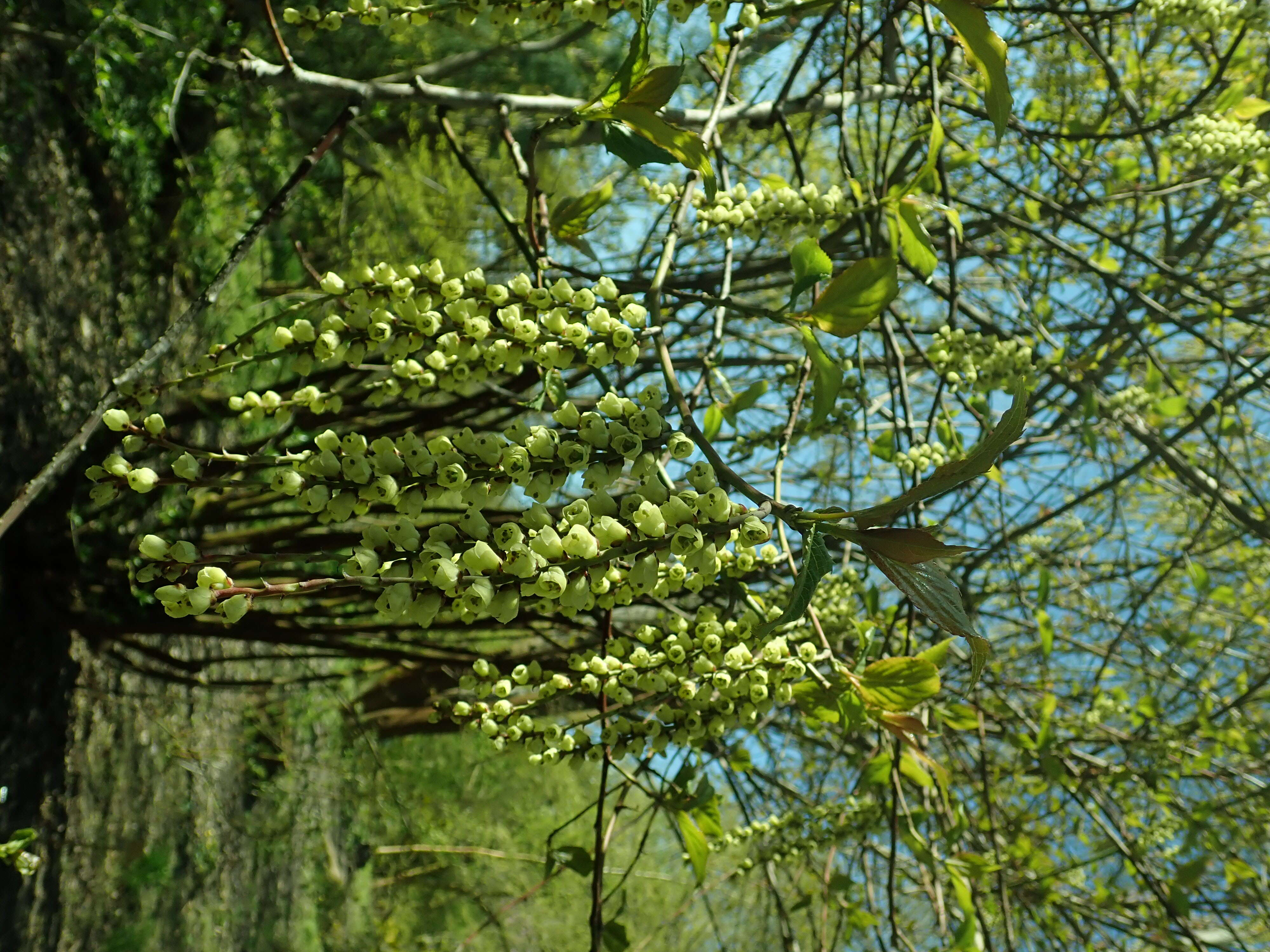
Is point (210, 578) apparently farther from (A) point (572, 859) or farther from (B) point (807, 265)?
(A) point (572, 859)

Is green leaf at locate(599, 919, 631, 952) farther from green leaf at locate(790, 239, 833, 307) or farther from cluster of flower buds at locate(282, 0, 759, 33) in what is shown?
cluster of flower buds at locate(282, 0, 759, 33)

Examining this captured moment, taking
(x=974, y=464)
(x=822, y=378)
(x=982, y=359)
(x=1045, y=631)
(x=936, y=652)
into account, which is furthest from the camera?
(x=1045, y=631)

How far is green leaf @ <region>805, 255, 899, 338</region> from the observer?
573mm

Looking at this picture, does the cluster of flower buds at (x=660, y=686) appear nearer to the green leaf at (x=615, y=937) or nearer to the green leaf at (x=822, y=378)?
the green leaf at (x=822, y=378)

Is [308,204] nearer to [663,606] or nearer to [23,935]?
[23,935]

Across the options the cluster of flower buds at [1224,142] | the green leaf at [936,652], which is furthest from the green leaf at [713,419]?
the cluster of flower buds at [1224,142]

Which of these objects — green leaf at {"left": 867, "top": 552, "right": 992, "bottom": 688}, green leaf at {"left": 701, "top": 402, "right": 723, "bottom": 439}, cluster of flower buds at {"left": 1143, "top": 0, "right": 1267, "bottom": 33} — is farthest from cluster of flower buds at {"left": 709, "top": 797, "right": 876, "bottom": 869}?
cluster of flower buds at {"left": 1143, "top": 0, "right": 1267, "bottom": 33}

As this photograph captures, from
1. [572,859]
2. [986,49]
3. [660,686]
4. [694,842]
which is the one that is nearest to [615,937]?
[572,859]

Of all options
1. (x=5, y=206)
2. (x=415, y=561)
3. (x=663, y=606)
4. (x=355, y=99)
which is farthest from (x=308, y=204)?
(x=415, y=561)

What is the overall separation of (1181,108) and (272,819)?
10.2 ft

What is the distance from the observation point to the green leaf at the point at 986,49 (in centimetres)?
51

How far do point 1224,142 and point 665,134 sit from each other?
1.04 meters

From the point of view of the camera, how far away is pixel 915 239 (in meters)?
0.81

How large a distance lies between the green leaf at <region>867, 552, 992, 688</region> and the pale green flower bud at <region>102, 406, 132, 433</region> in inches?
17.5
